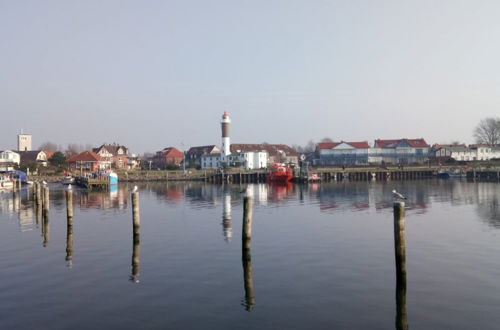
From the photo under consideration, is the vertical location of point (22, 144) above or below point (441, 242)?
above

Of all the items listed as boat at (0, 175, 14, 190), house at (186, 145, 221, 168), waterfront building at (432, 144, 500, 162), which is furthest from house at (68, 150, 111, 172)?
waterfront building at (432, 144, 500, 162)

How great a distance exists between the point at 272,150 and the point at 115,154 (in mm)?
56220

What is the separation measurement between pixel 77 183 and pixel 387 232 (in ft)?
258

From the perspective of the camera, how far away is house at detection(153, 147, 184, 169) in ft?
538

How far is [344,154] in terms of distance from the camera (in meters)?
147

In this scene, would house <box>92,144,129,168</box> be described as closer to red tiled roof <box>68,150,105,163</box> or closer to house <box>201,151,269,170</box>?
red tiled roof <box>68,150,105,163</box>

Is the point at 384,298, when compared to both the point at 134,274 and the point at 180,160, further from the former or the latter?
the point at 180,160

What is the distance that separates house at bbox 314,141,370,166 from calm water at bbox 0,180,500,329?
109049mm

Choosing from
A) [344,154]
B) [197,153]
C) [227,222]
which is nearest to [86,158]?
[197,153]

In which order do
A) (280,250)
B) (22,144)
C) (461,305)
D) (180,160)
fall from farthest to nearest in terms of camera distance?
(22,144)
(180,160)
(280,250)
(461,305)

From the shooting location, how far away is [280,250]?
84.7ft

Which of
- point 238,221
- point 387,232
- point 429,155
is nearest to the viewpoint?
point 387,232

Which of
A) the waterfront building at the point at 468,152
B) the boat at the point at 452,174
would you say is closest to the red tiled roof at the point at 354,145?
the waterfront building at the point at 468,152

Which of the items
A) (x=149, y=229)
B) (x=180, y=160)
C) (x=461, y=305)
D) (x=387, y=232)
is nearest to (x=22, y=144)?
(x=180, y=160)
